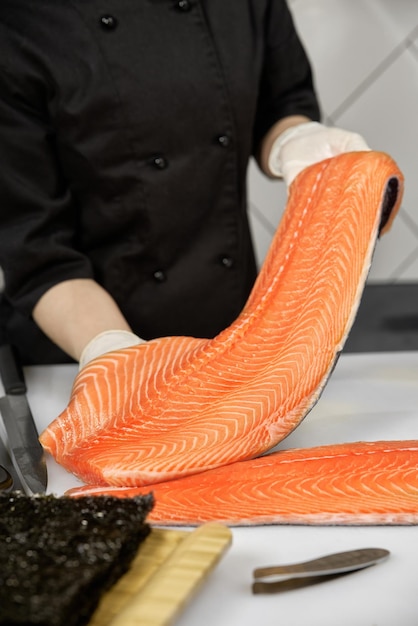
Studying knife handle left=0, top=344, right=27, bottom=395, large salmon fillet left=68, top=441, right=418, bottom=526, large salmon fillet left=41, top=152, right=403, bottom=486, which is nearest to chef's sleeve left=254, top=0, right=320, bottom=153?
large salmon fillet left=41, top=152, right=403, bottom=486

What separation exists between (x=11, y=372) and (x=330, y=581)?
0.81 metres

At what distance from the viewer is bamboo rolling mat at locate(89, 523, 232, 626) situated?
0.84 m

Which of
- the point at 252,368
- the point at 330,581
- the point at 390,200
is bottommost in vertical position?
the point at 330,581

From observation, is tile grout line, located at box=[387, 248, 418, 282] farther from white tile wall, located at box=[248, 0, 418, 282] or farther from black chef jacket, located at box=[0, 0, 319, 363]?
black chef jacket, located at box=[0, 0, 319, 363]

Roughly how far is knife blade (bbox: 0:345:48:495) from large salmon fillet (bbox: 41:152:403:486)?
4 centimetres

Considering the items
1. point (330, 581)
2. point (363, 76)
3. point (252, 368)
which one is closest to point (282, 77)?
point (363, 76)

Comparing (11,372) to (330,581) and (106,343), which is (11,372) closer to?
(106,343)

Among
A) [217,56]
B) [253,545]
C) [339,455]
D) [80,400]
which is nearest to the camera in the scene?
[253,545]

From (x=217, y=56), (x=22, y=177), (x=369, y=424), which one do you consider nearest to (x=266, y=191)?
(x=217, y=56)

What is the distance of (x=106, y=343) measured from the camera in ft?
4.78

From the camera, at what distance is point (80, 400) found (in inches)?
50.9

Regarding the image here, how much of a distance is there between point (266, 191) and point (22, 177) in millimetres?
1185

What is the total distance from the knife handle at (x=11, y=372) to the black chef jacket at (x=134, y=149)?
0.08 meters

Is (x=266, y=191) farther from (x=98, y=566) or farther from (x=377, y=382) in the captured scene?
(x=98, y=566)
